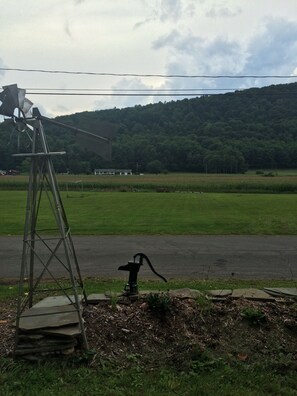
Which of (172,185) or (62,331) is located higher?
(62,331)

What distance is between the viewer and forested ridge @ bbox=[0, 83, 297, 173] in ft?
94.3

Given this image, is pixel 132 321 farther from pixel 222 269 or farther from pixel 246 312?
pixel 222 269

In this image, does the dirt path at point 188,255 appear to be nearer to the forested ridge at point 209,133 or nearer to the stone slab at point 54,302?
the forested ridge at point 209,133

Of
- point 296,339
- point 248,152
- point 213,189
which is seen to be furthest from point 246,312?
point 248,152

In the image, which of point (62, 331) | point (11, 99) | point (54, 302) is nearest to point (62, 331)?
point (62, 331)

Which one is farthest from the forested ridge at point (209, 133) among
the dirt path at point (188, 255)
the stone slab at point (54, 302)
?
the dirt path at point (188, 255)

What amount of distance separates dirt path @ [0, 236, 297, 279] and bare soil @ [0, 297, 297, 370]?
421 centimetres

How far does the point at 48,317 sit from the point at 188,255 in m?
7.60

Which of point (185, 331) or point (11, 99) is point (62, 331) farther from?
point (11, 99)

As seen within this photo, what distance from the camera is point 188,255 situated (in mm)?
11906

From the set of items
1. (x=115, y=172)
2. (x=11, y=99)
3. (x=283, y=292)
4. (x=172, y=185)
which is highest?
(x=11, y=99)

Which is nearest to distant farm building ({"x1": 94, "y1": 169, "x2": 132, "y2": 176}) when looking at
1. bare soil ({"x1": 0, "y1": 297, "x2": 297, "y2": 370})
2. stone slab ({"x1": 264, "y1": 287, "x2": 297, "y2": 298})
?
stone slab ({"x1": 264, "y1": 287, "x2": 297, "y2": 298})

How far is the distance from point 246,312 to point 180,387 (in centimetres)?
158

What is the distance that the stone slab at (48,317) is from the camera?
14.3 ft
